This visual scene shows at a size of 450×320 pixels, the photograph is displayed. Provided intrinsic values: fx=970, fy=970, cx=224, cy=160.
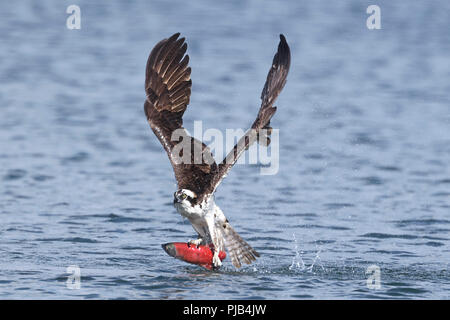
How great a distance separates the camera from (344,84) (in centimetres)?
3047

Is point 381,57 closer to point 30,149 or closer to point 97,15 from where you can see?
point 97,15

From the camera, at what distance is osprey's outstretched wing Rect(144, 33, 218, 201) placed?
14273mm

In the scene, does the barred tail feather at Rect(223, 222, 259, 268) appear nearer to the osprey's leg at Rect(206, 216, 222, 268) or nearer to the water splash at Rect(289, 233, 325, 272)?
the osprey's leg at Rect(206, 216, 222, 268)

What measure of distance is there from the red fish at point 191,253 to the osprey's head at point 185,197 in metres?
0.68

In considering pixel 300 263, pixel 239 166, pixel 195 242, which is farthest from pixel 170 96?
pixel 239 166

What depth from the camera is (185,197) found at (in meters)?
13.1

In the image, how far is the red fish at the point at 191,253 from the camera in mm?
13398

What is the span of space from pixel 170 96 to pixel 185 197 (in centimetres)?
221

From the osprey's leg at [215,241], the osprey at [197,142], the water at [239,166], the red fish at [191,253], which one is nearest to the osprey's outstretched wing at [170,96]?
the osprey at [197,142]

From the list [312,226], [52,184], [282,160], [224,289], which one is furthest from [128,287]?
[282,160]

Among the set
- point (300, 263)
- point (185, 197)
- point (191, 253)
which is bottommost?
point (300, 263)

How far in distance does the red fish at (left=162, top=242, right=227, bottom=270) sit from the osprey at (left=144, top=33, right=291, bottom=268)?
0.10m

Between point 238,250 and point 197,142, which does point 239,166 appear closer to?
point 197,142

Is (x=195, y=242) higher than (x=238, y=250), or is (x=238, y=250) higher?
(x=195, y=242)
